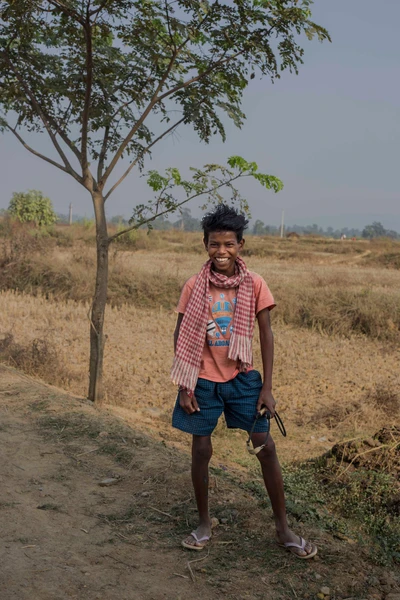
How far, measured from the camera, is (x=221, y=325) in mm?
3227

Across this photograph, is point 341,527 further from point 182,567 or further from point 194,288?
point 194,288

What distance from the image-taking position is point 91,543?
11.1 feet

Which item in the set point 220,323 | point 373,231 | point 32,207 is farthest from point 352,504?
point 373,231

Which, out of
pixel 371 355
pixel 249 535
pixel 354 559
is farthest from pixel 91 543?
pixel 371 355

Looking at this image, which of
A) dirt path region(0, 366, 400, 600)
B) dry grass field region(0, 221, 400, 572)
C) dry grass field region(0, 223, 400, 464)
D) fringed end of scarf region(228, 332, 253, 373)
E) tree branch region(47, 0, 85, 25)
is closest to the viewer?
dirt path region(0, 366, 400, 600)

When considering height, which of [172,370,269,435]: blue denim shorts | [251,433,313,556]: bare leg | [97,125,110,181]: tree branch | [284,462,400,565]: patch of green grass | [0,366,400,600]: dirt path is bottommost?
[284,462,400,565]: patch of green grass

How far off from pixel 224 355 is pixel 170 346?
6572 mm

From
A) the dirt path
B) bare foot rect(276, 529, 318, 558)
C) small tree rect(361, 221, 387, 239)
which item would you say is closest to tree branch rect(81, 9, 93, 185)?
the dirt path

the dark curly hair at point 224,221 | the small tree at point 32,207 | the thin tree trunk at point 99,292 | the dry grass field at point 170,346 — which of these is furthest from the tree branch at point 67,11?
the small tree at point 32,207

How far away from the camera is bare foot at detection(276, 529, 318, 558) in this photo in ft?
10.4

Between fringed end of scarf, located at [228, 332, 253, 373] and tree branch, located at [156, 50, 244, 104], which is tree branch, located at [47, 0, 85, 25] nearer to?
tree branch, located at [156, 50, 244, 104]

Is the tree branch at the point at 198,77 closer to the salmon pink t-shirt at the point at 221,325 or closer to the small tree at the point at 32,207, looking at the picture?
the salmon pink t-shirt at the point at 221,325

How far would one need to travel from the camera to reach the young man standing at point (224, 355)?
3174 mm

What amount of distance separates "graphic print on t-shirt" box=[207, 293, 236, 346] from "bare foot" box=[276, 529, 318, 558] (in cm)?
100
